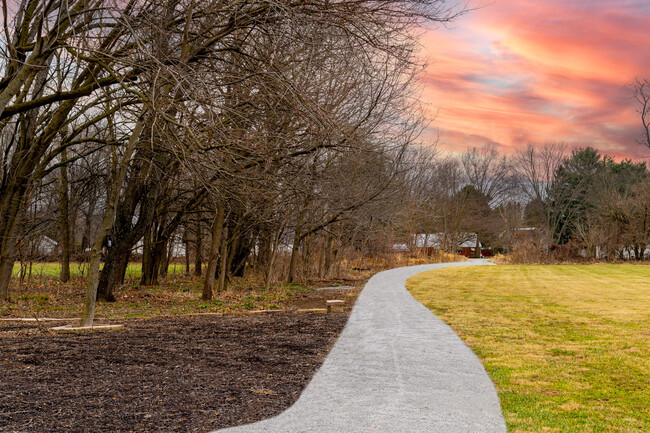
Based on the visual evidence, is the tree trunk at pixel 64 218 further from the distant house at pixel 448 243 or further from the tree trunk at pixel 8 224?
the distant house at pixel 448 243

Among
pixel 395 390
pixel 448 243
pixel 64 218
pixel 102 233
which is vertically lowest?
pixel 395 390

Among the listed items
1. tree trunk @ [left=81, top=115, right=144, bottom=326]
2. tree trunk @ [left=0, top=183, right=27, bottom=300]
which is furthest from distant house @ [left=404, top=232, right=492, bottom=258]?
tree trunk @ [left=81, top=115, right=144, bottom=326]

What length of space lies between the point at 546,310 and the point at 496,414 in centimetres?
954

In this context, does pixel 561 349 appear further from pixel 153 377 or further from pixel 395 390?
pixel 153 377

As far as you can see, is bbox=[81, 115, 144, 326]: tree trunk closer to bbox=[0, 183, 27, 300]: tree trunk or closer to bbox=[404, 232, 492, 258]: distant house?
bbox=[0, 183, 27, 300]: tree trunk

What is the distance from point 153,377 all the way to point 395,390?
284cm

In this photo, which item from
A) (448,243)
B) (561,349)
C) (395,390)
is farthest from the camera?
(448,243)

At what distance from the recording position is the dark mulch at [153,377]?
483 centimetres

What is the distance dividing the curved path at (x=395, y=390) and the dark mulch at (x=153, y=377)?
1.02 feet

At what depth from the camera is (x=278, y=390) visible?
5984 mm

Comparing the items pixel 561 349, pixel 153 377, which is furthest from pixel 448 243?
pixel 153 377

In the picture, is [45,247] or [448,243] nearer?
[45,247]

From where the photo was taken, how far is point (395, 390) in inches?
237

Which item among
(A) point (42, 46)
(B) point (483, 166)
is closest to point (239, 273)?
(A) point (42, 46)
